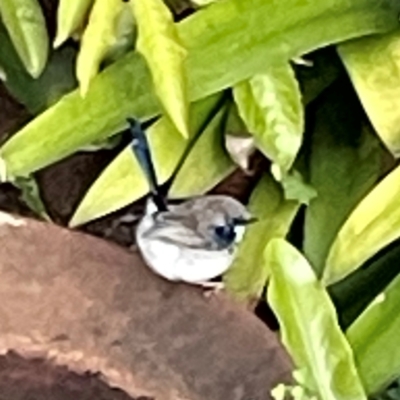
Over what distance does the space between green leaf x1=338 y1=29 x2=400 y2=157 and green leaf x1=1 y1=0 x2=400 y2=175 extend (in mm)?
45

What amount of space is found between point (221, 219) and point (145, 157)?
0.08 metres

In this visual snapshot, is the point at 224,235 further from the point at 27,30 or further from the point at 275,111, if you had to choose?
the point at 27,30

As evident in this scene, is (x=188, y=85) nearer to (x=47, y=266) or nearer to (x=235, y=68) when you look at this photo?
(x=235, y=68)

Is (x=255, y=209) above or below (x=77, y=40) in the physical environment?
below

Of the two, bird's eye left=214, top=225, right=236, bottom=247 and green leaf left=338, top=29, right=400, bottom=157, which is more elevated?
green leaf left=338, top=29, right=400, bottom=157

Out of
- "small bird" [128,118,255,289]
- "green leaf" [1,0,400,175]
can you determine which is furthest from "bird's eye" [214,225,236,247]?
"green leaf" [1,0,400,175]

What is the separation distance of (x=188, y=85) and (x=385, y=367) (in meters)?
0.27

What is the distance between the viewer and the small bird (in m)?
0.93

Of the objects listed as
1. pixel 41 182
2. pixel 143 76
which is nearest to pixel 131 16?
pixel 143 76

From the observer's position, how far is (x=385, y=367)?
0.94m

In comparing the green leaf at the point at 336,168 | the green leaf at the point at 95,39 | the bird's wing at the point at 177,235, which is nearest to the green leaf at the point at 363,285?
the green leaf at the point at 336,168

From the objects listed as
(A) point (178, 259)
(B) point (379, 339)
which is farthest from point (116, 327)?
(B) point (379, 339)

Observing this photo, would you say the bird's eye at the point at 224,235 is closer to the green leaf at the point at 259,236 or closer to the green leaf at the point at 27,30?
the green leaf at the point at 259,236

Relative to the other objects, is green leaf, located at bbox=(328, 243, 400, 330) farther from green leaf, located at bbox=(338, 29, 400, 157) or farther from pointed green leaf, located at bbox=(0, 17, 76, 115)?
pointed green leaf, located at bbox=(0, 17, 76, 115)
